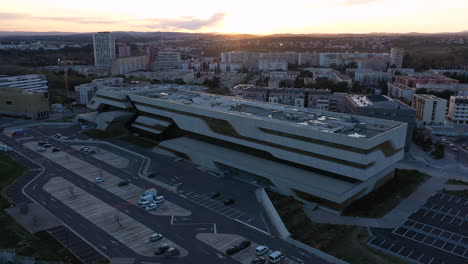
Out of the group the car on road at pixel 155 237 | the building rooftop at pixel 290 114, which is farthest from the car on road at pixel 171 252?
the building rooftop at pixel 290 114

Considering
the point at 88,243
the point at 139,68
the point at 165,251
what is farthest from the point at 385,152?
the point at 139,68

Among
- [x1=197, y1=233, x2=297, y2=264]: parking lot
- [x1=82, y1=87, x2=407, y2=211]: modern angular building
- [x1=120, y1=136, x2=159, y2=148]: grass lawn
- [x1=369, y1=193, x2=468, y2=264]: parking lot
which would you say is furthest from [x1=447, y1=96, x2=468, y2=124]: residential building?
[x1=197, y1=233, x2=297, y2=264]: parking lot

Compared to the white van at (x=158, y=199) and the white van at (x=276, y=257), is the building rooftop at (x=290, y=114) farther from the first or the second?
the white van at (x=276, y=257)

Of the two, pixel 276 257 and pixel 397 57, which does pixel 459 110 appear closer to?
pixel 276 257

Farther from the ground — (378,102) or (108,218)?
(378,102)

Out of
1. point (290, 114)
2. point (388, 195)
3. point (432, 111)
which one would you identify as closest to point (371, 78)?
point (432, 111)

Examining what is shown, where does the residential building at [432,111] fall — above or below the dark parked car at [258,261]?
above
